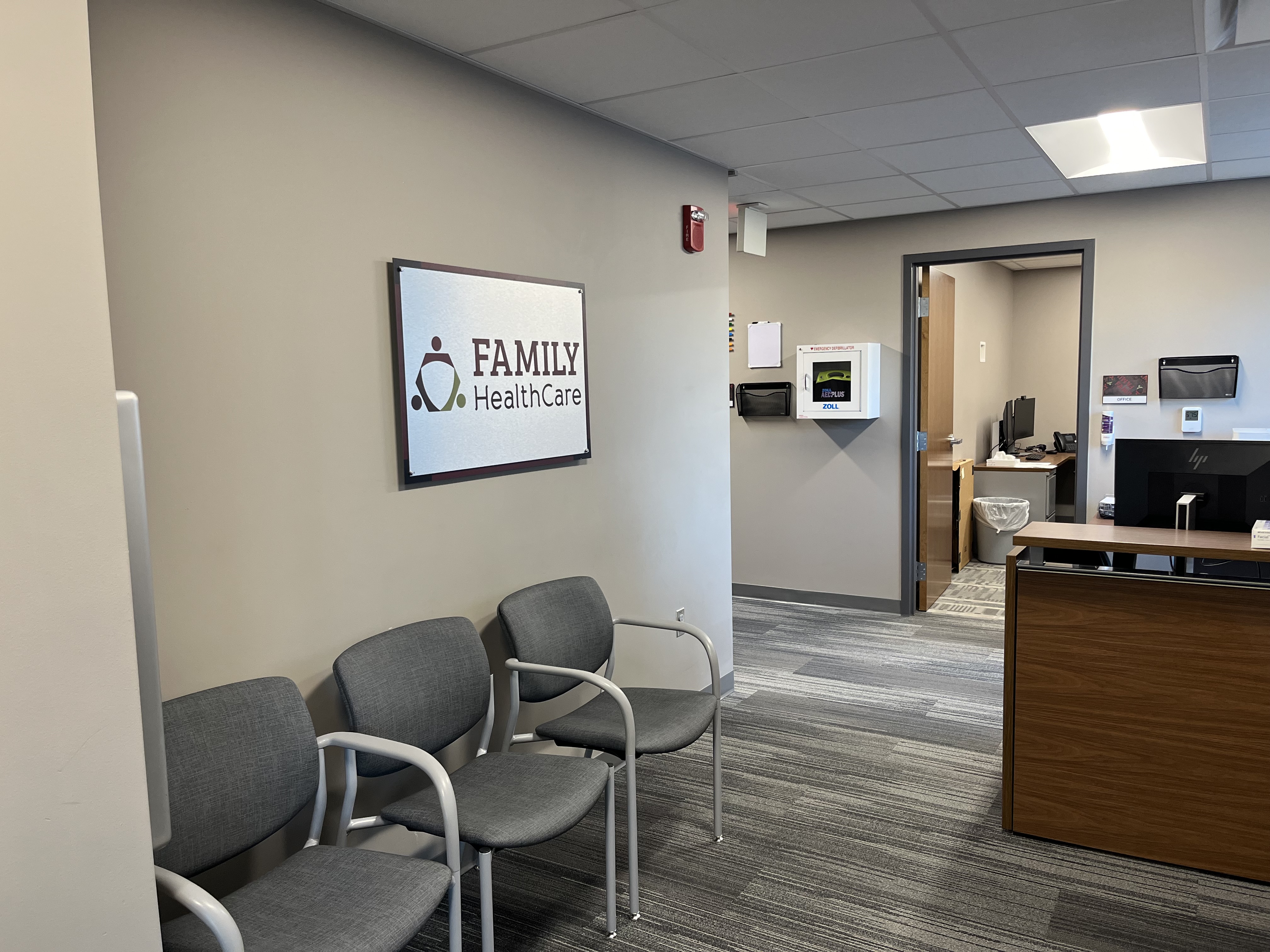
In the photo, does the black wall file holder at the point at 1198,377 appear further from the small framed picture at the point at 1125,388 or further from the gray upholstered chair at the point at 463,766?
the gray upholstered chair at the point at 463,766

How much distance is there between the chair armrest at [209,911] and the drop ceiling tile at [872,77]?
7.88 feet

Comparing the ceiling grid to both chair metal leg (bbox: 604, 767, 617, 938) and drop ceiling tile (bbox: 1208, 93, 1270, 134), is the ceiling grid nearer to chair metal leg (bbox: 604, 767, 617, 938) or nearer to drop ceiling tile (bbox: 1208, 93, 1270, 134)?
drop ceiling tile (bbox: 1208, 93, 1270, 134)

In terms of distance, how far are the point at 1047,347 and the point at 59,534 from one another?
7.98 metres

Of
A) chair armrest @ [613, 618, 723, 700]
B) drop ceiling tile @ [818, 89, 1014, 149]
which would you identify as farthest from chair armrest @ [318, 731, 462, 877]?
drop ceiling tile @ [818, 89, 1014, 149]

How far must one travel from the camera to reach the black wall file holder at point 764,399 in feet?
17.4

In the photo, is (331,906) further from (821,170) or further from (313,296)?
(821,170)

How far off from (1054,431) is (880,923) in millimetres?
6490

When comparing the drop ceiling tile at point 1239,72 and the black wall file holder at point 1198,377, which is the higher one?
the drop ceiling tile at point 1239,72

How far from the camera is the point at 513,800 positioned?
6.59 ft

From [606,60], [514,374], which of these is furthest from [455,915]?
[606,60]

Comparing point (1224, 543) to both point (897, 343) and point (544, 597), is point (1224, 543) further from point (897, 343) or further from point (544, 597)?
point (897, 343)

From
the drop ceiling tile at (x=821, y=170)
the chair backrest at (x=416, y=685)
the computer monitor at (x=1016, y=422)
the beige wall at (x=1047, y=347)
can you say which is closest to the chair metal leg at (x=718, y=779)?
the chair backrest at (x=416, y=685)

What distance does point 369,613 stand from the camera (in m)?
2.25

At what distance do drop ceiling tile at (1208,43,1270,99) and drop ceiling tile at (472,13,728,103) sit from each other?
1.43 meters
